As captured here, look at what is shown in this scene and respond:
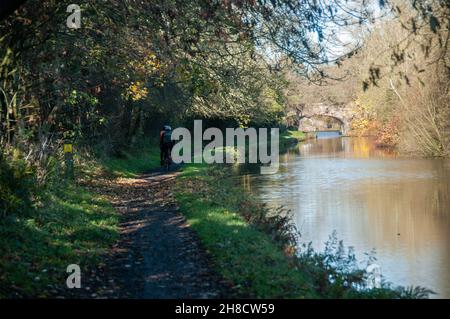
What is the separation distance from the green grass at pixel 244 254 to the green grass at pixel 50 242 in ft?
6.12

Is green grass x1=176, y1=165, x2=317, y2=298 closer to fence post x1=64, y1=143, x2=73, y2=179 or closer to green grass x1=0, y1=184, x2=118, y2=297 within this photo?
green grass x1=0, y1=184, x2=118, y2=297

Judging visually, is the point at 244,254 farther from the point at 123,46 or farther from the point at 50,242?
the point at 123,46

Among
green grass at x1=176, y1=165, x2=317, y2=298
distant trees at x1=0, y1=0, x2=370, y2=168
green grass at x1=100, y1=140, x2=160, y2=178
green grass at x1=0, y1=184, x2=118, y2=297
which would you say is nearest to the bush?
green grass at x1=0, y1=184, x2=118, y2=297

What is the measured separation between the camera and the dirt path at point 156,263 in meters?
7.24

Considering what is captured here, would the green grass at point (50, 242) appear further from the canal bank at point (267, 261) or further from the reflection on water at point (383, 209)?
the reflection on water at point (383, 209)

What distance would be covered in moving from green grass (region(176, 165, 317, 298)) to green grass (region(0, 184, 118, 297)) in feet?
6.12

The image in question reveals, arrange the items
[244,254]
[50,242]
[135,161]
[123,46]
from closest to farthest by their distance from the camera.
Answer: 1. [244,254]
2. [50,242]
3. [123,46]
4. [135,161]

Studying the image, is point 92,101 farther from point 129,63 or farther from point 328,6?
point 328,6

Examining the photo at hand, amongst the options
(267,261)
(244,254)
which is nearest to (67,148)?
(244,254)

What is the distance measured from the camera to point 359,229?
51.7ft

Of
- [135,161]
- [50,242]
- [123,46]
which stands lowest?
[50,242]

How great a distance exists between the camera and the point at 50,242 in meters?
9.17

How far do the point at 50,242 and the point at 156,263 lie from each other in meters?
1.93
